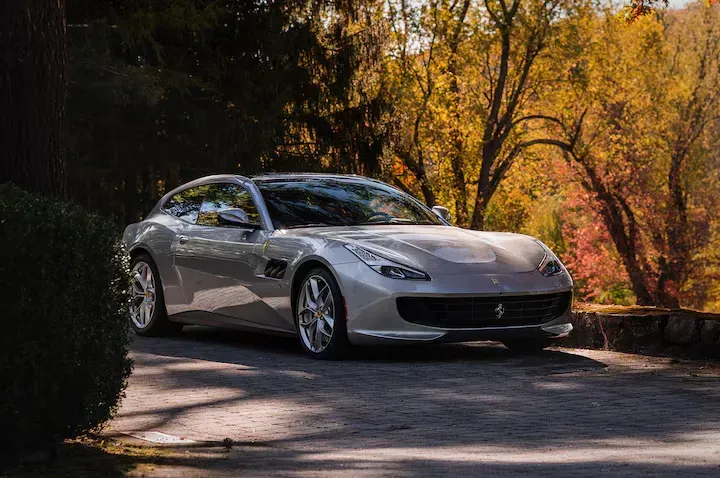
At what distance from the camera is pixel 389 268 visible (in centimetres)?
1002

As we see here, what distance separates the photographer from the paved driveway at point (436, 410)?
227 inches

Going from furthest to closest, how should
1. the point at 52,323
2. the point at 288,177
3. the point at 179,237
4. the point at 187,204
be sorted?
the point at 187,204
the point at 179,237
the point at 288,177
the point at 52,323

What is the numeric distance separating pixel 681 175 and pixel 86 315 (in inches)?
1660

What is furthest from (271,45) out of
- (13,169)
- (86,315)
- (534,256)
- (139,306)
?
(86,315)

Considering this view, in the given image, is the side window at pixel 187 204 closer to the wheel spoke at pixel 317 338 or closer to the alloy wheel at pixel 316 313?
the alloy wheel at pixel 316 313

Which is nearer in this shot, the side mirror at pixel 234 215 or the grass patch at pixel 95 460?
the grass patch at pixel 95 460

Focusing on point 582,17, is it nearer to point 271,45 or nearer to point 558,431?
point 271,45

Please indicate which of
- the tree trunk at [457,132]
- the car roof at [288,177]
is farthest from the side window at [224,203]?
the tree trunk at [457,132]

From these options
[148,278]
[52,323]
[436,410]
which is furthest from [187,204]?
[52,323]

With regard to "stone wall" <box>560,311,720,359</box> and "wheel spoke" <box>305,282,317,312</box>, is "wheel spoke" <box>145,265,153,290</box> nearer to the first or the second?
"wheel spoke" <box>305,282,317,312</box>

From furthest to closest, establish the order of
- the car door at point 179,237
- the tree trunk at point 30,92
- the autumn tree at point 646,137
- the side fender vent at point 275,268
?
the autumn tree at point 646,137 < the car door at point 179,237 < the side fender vent at point 275,268 < the tree trunk at point 30,92

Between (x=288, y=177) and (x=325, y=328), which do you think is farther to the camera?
(x=288, y=177)

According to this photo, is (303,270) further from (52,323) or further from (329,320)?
(52,323)

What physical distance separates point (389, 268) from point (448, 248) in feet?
1.93
